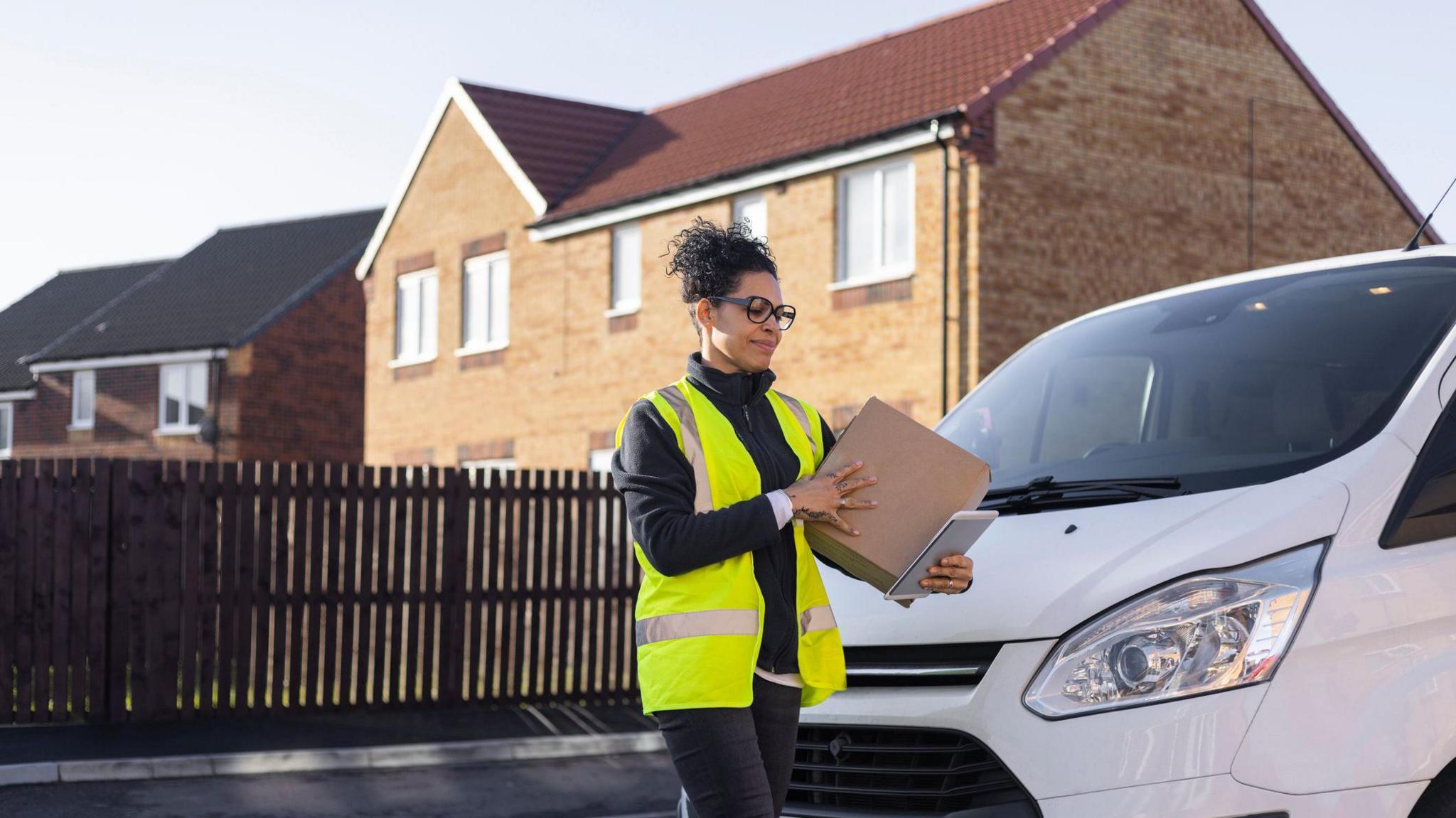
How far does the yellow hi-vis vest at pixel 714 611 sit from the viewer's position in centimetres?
337

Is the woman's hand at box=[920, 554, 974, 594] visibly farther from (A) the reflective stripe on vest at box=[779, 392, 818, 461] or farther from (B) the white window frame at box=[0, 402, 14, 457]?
(B) the white window frame at box=[0, 402, 14, 457]

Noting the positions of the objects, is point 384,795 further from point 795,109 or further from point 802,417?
point 795,109

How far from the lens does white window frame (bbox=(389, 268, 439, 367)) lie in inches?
1123

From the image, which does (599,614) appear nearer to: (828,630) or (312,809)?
(312,809)

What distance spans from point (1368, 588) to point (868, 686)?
3.86ft

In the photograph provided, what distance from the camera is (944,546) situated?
3.60 metres

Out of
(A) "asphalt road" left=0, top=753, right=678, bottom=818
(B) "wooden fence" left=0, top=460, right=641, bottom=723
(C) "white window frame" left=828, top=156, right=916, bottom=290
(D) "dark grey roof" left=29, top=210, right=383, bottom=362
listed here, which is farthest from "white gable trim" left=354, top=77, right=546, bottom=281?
(A) "asphalt road" left=0, top=753, right=678, bottom=818

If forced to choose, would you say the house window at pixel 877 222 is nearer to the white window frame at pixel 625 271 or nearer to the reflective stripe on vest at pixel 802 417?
the white window frame at pixel 625 271

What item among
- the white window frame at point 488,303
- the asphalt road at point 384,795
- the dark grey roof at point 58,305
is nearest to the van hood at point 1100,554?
the asphalt road at point 384,795

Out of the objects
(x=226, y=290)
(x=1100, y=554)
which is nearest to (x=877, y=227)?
(x=1100, y=554)

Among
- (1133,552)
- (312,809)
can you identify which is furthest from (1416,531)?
(312,809)

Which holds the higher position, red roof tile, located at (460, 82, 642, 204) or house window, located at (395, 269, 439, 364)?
red roof tile, located at (460, 82, 642, 204)

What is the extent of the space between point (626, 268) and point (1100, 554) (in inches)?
806

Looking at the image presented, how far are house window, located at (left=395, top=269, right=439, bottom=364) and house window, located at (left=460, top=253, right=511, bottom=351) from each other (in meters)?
1.10
